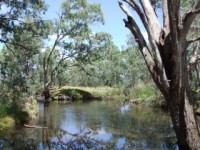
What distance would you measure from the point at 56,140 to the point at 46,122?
19.6 ft

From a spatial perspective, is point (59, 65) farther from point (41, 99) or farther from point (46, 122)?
point (46, 122)

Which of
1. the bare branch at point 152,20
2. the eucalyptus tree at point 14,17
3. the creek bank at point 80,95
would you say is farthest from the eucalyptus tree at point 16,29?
the creek bank at point 80,95

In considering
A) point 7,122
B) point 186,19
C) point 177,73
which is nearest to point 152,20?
point 186,19

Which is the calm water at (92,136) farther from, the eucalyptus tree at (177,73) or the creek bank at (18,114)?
the eucalyptus tree at (177,73)

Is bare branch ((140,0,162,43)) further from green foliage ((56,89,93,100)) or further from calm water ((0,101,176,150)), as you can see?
green foliage ((56,89,93,100))

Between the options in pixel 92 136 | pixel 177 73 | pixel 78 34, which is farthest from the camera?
pixel 78 34

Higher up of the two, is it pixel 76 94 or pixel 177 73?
pixel 76 94

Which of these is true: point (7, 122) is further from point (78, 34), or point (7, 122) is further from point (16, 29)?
point (78, 34)

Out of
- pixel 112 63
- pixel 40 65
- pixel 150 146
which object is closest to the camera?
pixel 150 146

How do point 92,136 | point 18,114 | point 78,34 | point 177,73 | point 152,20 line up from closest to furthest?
1. point 177,73
2. point 152,20
3. point 92,136
4. point 18,114
5. point 78,34

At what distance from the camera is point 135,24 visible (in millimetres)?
9859

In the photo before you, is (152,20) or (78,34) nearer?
(152,20)

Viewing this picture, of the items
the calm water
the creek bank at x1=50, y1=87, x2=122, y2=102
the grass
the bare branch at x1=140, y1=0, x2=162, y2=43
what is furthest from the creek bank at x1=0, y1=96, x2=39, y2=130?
the grass

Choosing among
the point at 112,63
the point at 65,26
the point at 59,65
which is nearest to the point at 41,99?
the point at 59,65
